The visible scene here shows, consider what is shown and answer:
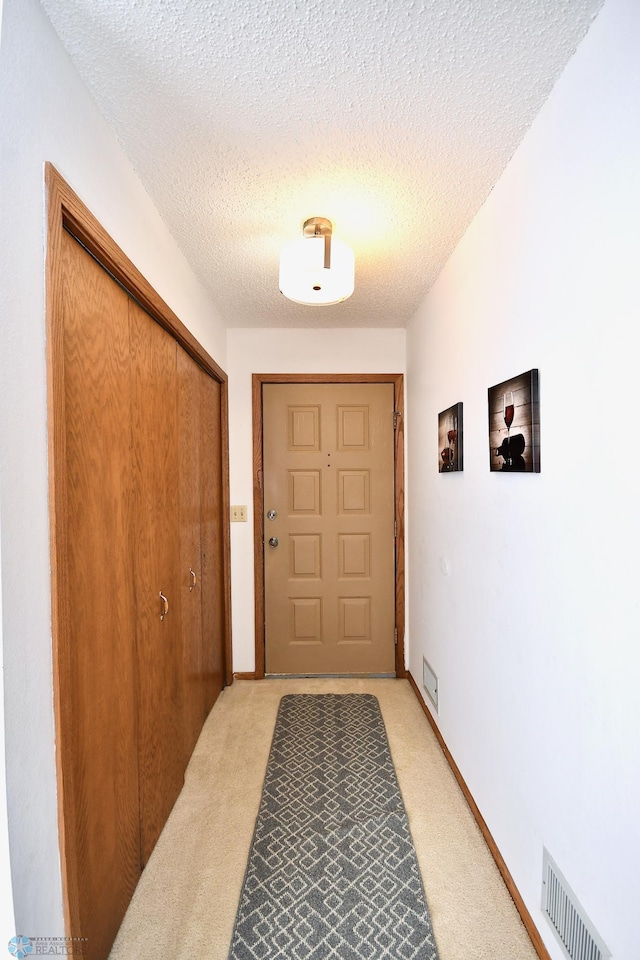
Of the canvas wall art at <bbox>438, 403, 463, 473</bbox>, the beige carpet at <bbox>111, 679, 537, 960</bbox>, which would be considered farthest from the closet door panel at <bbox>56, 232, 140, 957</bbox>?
the canvas wall art at <bbox>438, 403, 463, 473</bbox>

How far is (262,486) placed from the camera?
123 inches

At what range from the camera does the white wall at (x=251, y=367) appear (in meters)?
3.09

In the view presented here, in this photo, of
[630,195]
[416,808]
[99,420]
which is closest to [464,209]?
[630,195]

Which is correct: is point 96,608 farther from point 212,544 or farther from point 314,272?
point 212,544

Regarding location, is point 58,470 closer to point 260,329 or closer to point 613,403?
point 613,403

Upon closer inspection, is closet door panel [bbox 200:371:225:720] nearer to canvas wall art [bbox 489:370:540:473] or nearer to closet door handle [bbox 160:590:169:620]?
closet door handle [bbox 160:590:169:620]

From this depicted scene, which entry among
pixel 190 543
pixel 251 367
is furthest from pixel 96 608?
pixel 251 367

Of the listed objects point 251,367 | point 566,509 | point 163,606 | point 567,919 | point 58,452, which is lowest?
point 567,919

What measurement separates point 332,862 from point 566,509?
1423 millimetres

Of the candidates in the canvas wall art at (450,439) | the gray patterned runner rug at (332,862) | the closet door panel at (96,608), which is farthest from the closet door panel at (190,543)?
the canvas wall art at (450,439)

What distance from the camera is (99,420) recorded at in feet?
4.25

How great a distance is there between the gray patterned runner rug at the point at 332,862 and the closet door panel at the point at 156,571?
0.41 meters

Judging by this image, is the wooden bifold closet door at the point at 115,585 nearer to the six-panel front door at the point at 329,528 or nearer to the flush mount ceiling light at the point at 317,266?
the flush mount ceiling light at the point at 317,266

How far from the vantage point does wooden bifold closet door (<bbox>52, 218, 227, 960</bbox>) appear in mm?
1108
